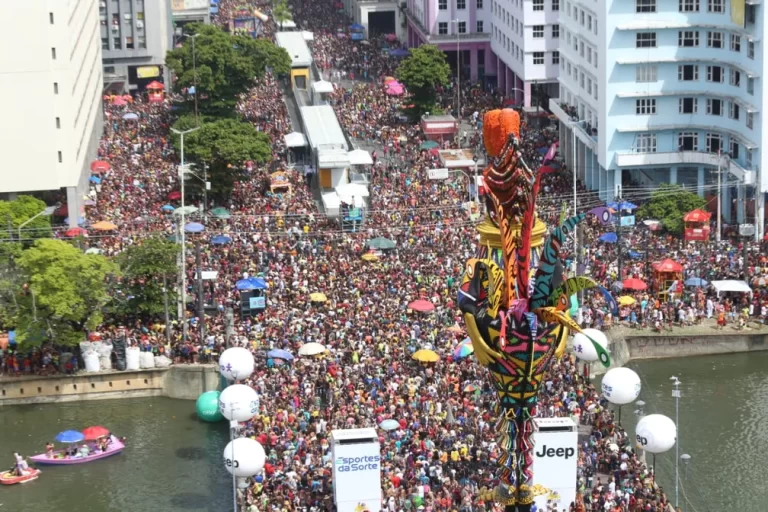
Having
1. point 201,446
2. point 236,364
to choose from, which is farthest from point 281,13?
point 236,364

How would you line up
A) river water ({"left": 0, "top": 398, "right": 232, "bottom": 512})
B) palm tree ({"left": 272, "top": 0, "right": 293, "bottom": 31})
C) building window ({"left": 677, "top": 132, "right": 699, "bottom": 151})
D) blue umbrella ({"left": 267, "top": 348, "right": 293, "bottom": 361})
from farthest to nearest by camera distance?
palm tree ({"left": 272, "top": 0, "right": 293, "bottom": 31}) < building window ({"left": 677, "top": 132, "right": 699, "bottom": 151}) < blue umbrella ({"left": 267, "top": 348, "right": 293, "bottom": 361}) < river water ({"left": 0, "top": 398, "right": 232, "bottom": 512})

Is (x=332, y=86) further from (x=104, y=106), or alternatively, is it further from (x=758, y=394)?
(x=758, y=394)

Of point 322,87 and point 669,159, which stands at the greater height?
point 322,87

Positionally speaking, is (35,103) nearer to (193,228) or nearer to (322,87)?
(193,228)

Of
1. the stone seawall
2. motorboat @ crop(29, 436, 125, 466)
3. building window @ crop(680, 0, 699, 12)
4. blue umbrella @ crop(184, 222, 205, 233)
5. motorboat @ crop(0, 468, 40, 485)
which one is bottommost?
motorboat @ crop(0, 468, 40, 485)

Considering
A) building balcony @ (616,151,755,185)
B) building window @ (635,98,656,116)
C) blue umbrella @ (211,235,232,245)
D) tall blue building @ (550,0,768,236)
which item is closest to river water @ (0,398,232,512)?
blue umbrella @ (211,235,232,245)

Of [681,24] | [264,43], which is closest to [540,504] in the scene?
[681,24]

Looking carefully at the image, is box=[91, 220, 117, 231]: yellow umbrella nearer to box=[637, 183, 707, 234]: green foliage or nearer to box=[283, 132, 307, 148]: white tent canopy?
box=[283, 132, 307, 148]: white tent canopy
